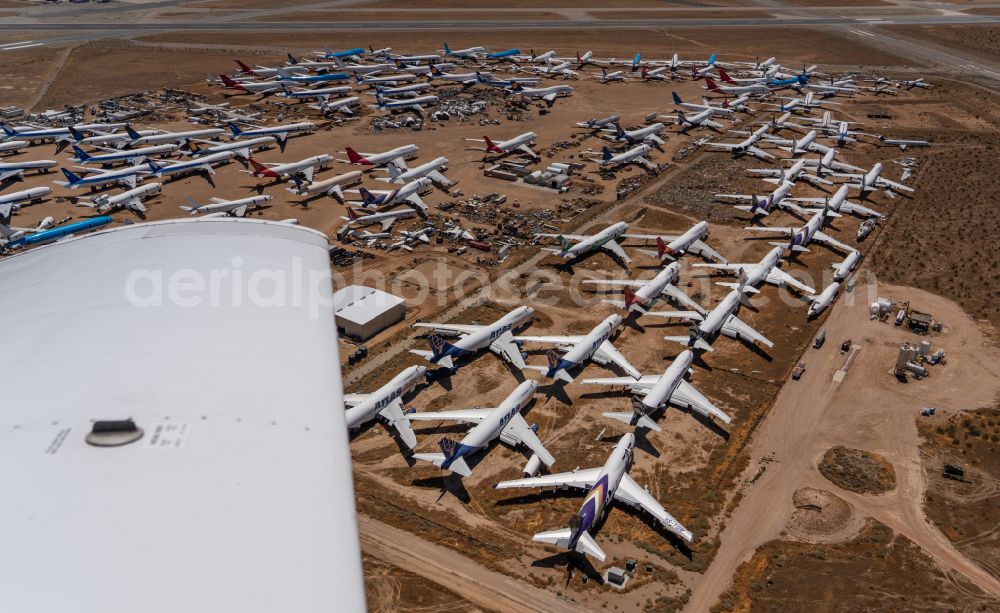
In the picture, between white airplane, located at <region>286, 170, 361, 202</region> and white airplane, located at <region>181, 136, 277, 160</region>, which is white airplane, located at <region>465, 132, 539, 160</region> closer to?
white airplane, located at <region>286, 170, 361, 202</region>

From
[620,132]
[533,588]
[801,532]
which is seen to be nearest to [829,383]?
[801,532]

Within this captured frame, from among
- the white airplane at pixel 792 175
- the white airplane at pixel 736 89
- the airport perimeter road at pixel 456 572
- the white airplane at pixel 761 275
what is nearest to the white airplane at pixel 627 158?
the white airplane at pixel 792 175

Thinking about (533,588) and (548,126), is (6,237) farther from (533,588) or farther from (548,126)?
(548,126)

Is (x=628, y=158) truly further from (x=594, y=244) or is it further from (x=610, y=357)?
(x=610, y=357)

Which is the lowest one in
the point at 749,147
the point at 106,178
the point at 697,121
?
the point at 749,147

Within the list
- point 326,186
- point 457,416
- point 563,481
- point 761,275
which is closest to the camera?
point 563,481

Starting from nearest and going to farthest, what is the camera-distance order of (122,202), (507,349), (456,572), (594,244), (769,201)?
1. (456,572)
2. (507,349)
3. (594,244)
4. (769,201)
5. (122,202)

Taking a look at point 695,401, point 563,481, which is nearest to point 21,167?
point 563,481
